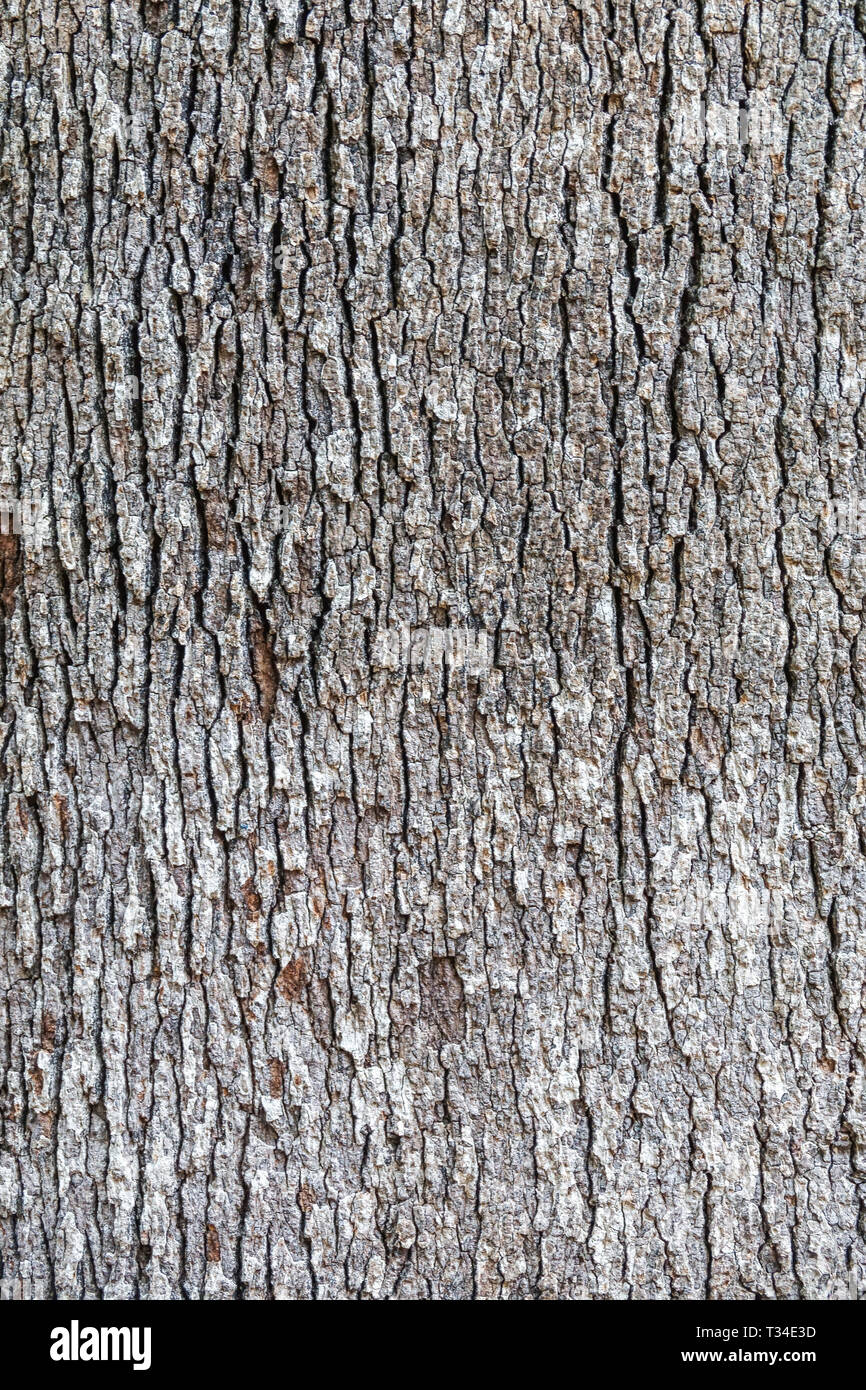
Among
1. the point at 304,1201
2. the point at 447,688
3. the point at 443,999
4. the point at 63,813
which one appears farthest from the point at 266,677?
the point at 304,1201

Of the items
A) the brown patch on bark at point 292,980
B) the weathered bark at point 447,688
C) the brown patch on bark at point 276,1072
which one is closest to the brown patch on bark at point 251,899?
the weathered bark at point 447,688

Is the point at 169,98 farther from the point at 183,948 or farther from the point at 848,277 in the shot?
the point at 183,948

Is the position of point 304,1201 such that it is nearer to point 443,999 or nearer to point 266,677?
point 443,999

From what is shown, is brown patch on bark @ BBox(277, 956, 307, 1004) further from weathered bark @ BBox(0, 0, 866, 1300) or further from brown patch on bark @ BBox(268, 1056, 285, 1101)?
brown patch on bark @ BBox(268, 1056, 285, 1101)

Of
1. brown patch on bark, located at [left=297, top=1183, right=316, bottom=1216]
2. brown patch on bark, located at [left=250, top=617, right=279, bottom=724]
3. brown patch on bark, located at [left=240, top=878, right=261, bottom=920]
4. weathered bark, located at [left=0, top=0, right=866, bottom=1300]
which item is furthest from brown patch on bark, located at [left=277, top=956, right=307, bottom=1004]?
brown patch on bark, located at [left=250, top=617, right=279, bottom=724]

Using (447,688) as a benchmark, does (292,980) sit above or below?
below

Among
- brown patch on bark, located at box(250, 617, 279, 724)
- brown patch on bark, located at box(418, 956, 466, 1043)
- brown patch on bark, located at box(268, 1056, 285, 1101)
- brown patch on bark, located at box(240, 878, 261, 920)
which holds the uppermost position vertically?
brown patch on bark, located at box(250, 617, 279, 724)

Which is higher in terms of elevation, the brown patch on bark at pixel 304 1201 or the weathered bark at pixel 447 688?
the weathered bark at pixel 447 688

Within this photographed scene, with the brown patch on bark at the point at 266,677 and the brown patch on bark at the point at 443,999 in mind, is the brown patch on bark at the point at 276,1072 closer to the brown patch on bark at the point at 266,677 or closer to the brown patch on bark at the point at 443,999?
the brown patch on bark at the point at 443,999
